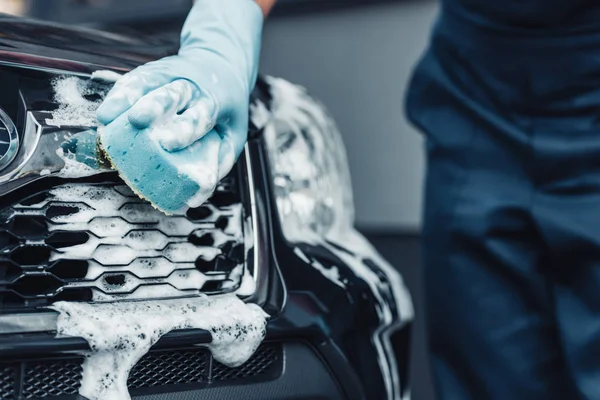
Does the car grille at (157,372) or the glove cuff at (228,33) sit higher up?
the glove cuff at (228,33)

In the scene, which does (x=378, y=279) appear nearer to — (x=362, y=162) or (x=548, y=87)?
(x=548, y=87)

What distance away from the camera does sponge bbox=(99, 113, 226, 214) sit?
1.09m

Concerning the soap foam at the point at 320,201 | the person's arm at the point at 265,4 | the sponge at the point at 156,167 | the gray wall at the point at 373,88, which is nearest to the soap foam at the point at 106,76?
the sponge at the point at 156,167

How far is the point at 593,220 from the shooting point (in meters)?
1.42

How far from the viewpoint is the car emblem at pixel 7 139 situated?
110 centimetres

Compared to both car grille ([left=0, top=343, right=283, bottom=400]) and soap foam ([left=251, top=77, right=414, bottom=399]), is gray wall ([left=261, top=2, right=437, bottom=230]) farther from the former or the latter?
car grille ([left=0, top=343, right=283, bottom=400])

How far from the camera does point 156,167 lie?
1102mm

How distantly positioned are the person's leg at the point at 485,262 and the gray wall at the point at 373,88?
6.75 feet

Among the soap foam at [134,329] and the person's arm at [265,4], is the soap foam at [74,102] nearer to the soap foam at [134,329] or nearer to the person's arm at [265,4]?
the soap foam at [134,329]

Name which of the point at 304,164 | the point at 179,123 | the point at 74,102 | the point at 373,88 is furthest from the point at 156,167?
the point at 373,88

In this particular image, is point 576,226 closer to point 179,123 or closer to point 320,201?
point 320,201

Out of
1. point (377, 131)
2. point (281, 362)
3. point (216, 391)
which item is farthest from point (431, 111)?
point (377, 131)

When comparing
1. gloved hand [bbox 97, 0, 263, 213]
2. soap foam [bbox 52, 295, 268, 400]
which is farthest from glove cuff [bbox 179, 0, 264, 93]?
soap foam [bbox 52, 295, 268, 400]

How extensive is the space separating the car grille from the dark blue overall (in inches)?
18.9
